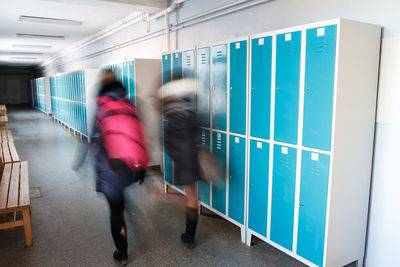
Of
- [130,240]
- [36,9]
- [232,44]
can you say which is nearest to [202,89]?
[232,44]

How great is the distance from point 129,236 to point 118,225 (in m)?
0.63

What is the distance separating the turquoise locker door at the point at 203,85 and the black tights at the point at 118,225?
1.21 meters

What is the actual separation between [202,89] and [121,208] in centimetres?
151

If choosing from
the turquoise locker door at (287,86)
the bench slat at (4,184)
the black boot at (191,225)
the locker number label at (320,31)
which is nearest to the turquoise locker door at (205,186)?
the black boot at (191,225)

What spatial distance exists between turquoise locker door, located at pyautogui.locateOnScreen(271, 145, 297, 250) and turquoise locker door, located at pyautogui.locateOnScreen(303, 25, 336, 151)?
230mm

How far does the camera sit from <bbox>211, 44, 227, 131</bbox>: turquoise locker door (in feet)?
9.43

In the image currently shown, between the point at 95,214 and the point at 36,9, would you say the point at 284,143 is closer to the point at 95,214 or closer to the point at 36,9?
the point at 95,214

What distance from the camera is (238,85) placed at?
108 inches

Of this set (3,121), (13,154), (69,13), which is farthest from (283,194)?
(3,121)

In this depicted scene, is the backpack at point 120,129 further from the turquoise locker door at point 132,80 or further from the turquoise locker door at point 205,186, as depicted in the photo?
the turquoise locker door at point 132,80

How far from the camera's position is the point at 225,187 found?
9.80 ft

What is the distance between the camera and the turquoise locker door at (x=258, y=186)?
2.54 metres

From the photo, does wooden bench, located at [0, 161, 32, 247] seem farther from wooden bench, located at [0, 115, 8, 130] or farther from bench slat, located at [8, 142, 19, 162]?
wooden bench, located at [0, 115, 8, 130]

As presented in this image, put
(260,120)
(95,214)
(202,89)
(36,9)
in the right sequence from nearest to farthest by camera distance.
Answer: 1. (260,120)
2. (202,89)
3. (95,214)
4. (36,9)
